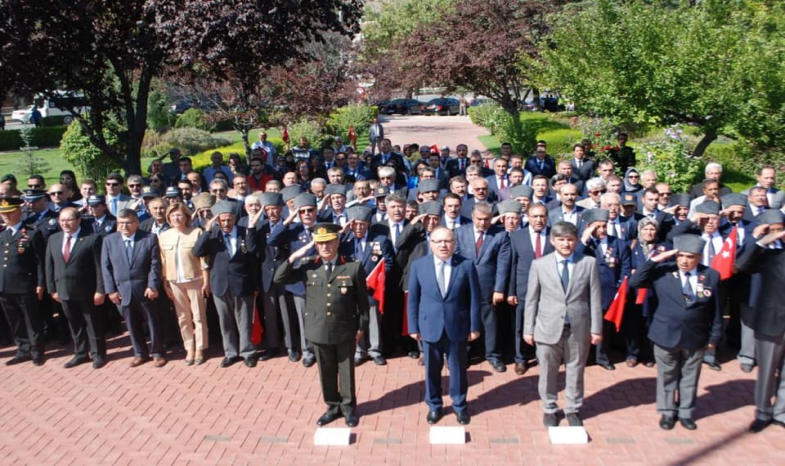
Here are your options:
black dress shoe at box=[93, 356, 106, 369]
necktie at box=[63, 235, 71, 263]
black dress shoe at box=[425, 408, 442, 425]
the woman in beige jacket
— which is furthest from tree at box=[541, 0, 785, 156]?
black dress shoe at box=[93, 356, 106, 369]

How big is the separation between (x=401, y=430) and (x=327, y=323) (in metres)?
1.27

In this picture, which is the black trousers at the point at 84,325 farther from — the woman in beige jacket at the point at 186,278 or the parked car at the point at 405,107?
the parked car at the point at 405,107

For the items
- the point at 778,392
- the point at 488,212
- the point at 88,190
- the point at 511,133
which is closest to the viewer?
the point at 778,392

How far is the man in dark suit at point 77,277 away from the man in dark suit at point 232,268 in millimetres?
1438

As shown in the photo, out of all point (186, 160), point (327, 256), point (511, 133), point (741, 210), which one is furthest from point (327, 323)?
point (511, 133)

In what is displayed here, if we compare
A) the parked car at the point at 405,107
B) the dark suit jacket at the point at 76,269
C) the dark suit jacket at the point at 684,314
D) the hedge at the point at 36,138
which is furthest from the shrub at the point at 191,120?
the dark suit jacket at the point at 684,314

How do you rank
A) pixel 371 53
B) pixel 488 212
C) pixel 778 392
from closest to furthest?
1. pixel 778 392
2. pixel 488 212
3. pixel 371 53

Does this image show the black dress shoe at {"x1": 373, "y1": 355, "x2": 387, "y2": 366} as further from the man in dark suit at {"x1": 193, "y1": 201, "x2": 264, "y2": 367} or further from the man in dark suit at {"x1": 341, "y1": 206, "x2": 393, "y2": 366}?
the man in dark suit at {"x1": 193, "y1": 201, "x2": 264, "y2": 367}

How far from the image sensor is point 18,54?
10641mm

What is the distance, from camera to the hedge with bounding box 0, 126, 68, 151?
33.7 meters

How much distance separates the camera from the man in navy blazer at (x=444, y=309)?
6172 mm

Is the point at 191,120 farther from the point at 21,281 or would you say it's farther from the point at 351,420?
the point at 351,420

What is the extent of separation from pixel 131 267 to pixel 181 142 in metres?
23.0

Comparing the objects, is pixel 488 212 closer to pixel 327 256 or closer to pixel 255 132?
pixel 327 256
